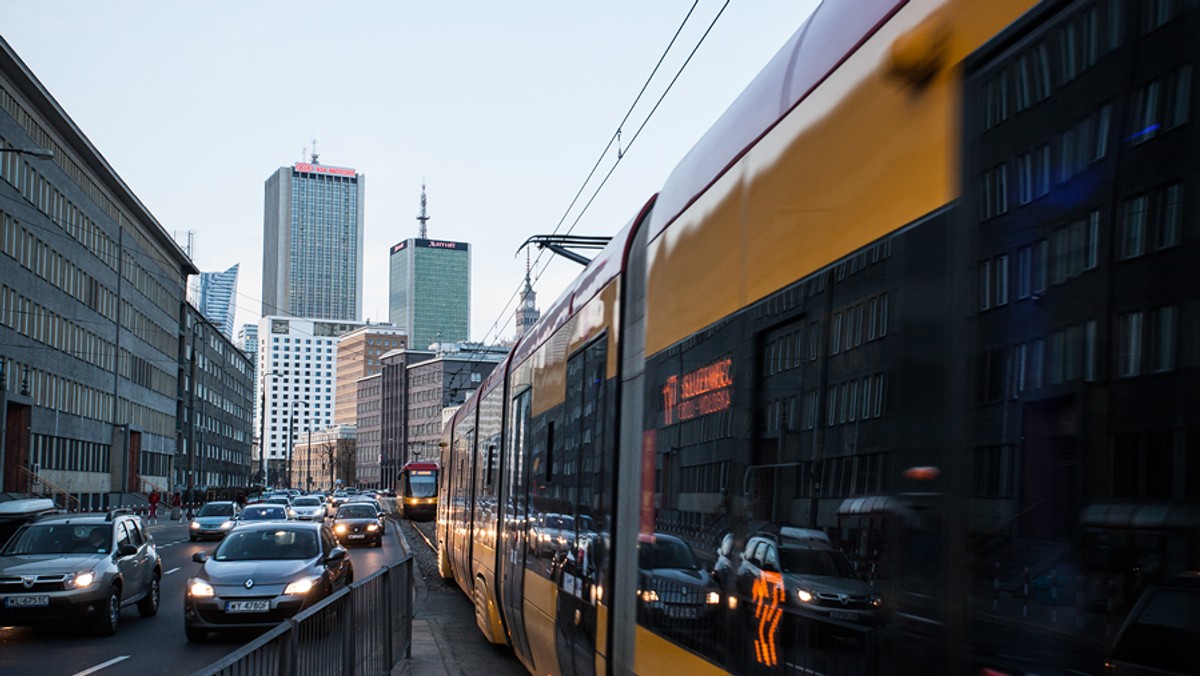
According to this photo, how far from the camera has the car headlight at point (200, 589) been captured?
14.3 m

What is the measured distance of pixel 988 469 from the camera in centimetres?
249

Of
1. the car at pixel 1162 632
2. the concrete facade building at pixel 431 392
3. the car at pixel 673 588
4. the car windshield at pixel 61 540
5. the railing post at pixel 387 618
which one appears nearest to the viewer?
the car at pixel 1162 632

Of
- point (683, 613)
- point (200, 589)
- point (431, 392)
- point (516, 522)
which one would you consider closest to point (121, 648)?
point (200, 589)

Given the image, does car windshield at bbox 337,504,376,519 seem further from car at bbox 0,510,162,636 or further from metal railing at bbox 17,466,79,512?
car at bbox 0,510,162,636

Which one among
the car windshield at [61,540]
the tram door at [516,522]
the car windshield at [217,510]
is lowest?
the car windshield at [217,510]

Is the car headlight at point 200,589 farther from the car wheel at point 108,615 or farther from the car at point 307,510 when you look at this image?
the car at point 307,510

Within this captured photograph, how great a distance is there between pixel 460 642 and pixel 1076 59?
1360 centimetres

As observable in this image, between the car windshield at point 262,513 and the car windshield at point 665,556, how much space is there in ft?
103

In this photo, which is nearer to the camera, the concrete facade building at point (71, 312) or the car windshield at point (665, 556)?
the car windshield at point (665, 556)

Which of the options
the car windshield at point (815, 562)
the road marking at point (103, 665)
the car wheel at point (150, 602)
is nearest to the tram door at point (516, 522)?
the road marking at point (103, 665)

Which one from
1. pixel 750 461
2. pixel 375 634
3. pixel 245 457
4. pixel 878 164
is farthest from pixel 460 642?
pixel 245 457

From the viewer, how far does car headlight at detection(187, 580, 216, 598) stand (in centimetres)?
1433

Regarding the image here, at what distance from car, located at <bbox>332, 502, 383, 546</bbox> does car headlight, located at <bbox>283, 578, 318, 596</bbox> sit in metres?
24.1

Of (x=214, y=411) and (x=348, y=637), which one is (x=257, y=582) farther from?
(x=214, y=411)
